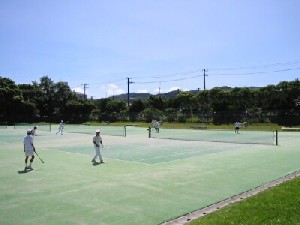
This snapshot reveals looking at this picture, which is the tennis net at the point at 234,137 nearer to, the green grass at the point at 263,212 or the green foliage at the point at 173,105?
the green grass at the point at 263,212

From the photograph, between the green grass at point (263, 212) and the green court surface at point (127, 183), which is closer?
the green grass at point (263, 212)

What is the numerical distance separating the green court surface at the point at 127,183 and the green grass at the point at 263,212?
3.45 feet

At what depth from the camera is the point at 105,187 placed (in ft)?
43.2

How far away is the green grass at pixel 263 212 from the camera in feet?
28.4

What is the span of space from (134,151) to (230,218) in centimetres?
1577

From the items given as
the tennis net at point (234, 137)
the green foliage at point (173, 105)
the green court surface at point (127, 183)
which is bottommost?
the green court surface at point (127, 183)

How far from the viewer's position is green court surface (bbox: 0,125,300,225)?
991cm

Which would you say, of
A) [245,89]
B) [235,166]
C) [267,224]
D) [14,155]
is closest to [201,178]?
[235,166]

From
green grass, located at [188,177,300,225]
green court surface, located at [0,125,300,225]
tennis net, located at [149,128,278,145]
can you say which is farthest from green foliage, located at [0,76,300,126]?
green grass, located at [188,177,300,225]

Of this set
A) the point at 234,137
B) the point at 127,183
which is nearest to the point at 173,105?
the point at 234,137

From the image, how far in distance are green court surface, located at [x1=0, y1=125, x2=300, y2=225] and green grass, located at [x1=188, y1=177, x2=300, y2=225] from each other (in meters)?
1.05

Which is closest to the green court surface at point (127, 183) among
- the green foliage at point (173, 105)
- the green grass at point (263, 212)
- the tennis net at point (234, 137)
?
the green grass at point (263, 212)

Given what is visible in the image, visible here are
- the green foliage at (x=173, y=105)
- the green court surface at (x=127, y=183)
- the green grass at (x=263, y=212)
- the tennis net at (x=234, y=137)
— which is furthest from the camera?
the green foliage at (x=173, y=105)

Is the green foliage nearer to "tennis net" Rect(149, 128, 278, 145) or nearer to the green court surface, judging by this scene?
"tennis net" Rect(149, 128, 278, 145)
